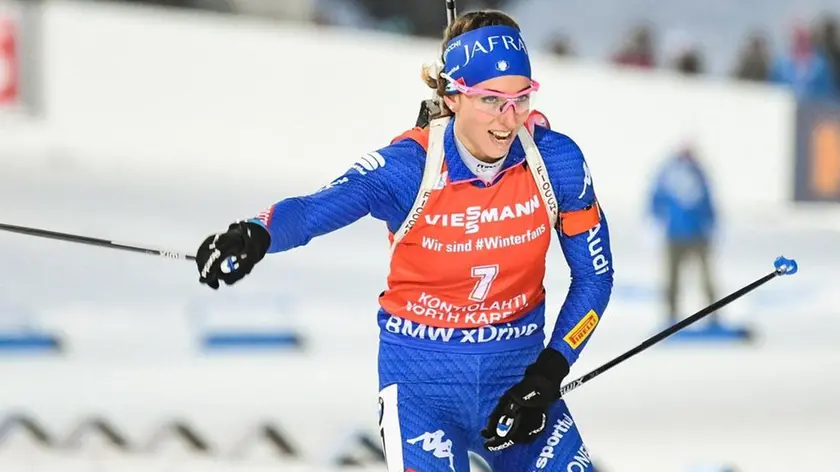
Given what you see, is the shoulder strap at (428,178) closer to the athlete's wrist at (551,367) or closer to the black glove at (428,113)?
the black glove at (428,113)

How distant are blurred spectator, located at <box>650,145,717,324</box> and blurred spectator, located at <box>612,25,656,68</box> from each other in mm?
2119

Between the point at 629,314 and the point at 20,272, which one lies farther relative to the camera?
the point at 629,314

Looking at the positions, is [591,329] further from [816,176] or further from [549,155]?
[816,176]

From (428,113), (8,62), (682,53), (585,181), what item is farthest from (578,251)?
(682,53)

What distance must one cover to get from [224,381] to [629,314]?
3.75 metres

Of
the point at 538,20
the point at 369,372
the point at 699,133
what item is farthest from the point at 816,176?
the point at 369,372

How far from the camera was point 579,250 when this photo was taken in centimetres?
335

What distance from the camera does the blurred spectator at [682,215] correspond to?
418 inches

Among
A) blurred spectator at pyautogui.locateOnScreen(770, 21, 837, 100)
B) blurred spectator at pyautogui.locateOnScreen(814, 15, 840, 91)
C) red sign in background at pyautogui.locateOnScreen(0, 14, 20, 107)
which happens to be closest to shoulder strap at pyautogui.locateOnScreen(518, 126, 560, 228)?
red sign in background at pyautogui.locateOnScreen(0, 14, 20, 107)

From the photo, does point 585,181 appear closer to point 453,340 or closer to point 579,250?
point 579,250

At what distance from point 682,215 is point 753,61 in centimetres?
294

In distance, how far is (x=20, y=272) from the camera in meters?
8.84

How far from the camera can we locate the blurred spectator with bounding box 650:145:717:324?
34.8 ft

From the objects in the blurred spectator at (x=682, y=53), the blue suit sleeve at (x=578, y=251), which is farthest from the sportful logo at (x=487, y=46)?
the blurred spectator at (x=682, y=53)
